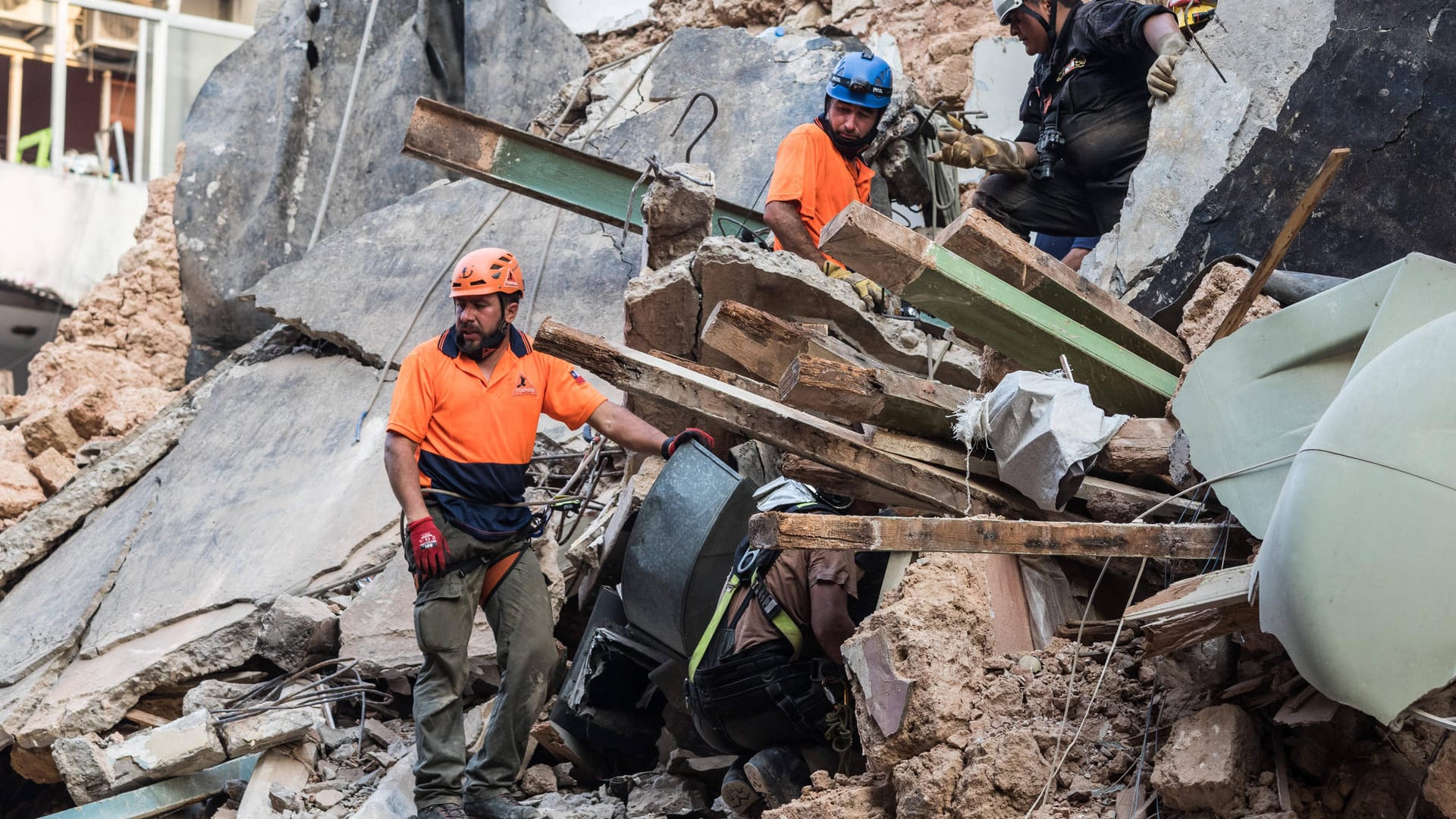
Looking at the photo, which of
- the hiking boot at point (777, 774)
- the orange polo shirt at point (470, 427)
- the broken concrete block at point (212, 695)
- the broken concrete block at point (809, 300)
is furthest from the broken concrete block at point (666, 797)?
the broken concrete block at point (212, 695)

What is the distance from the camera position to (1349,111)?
4.33m

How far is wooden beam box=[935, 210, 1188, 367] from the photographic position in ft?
12.3

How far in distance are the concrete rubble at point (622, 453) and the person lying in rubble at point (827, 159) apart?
15.1 inches

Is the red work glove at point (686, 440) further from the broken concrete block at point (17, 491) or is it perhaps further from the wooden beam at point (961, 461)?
the broken concrete block at point (17, 491)

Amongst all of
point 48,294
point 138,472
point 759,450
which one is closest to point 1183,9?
point 759,450

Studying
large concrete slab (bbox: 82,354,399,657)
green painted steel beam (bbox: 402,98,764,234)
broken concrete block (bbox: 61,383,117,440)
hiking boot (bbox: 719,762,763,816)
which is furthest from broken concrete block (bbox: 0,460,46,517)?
hiking boot (bbox: 719,762,763,816)

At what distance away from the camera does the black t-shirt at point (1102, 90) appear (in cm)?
521

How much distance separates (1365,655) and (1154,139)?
9.65 ft

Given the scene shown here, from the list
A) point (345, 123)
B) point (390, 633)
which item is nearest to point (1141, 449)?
point (390, 633)

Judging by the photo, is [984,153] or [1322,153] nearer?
[1322,153]

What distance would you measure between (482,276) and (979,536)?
7.89ft

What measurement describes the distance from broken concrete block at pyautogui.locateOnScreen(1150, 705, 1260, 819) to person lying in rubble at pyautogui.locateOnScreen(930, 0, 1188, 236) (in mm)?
2962

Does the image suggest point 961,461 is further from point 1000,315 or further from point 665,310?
point 665,310

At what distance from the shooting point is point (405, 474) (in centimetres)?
450
